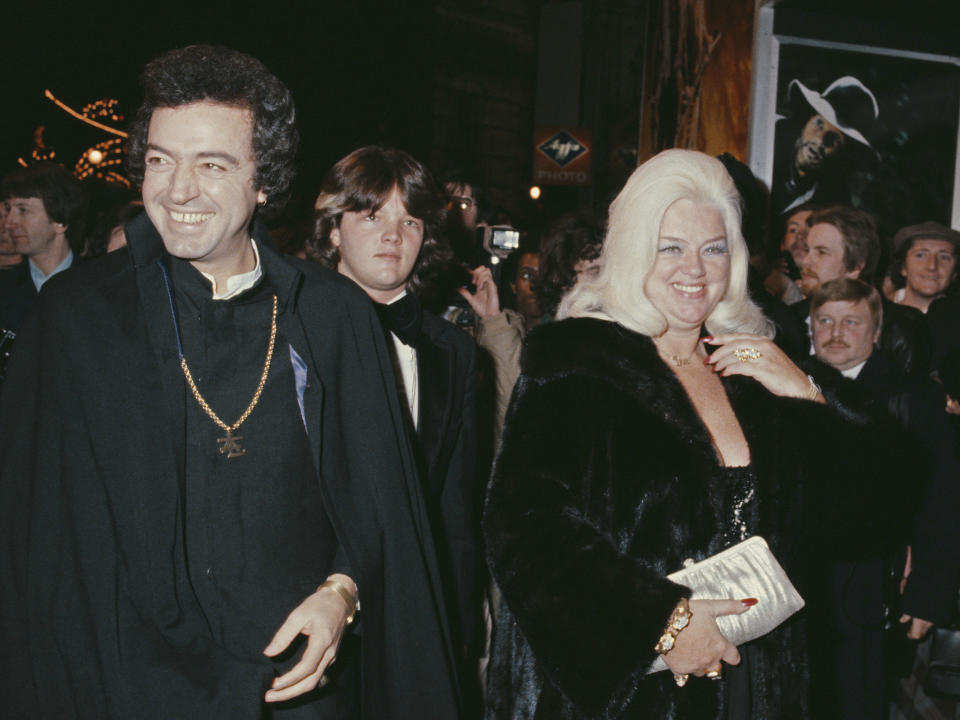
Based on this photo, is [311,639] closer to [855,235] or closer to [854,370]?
[854,370]

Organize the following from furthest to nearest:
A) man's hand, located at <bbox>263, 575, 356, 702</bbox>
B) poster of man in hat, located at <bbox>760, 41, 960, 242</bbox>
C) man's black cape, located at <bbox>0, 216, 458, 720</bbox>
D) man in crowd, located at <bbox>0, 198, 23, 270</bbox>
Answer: poster of man in hat, located at <bbox>760, 41, 960, 242</bbox> < man in crowd, located at <bbox>0, 198, 23, 270</bbox> < man's hand, located at <bbox>263, 575, 356, 702</bbox> < man's black cape, located at <bbox>0, 216, 458, 720</bbox>

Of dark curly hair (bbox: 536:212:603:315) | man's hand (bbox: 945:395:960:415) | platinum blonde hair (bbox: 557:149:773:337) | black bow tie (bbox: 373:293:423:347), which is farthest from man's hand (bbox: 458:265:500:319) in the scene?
man's hand (bbox: 945:395:960:415)

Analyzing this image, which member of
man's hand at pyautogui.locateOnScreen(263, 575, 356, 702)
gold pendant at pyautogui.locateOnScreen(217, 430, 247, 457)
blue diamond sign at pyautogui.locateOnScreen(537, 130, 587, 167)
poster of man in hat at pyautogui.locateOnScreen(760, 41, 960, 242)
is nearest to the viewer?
man's hand at pyautogui.locateOnScreen(263, 575, 356, 702)

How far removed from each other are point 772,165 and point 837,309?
6.56 feet

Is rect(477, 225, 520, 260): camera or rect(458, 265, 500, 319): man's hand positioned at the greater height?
rect(477, 225, 520, 260): camera

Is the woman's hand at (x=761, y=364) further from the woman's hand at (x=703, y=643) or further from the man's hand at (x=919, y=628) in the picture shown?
the man's hand at (x=919, y=628)

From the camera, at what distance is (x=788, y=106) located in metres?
5.51

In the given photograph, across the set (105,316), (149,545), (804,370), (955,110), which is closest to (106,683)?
(149,545)

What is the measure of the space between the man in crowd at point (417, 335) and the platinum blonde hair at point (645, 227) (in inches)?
33.1

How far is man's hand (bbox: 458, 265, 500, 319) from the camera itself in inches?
166

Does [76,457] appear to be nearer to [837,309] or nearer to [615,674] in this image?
[615,674]

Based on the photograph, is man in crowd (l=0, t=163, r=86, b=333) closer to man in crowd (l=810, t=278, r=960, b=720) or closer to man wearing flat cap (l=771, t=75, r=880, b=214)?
man in crowd (l=810, t=278, r=960, b=720)

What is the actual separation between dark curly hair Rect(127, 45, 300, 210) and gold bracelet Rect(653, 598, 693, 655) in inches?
55.7

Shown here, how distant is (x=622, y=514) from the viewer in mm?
2111
